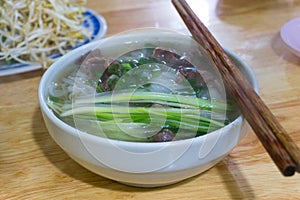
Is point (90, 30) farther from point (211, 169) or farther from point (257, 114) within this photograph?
point (257, 114)

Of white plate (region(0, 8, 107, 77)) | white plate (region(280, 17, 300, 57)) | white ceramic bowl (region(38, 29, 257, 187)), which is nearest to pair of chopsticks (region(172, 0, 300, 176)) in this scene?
white ceramic bowl (region(38, 29, 257, 187))

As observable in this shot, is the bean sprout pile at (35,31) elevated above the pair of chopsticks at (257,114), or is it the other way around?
the pair of chopsticks at (257,114)

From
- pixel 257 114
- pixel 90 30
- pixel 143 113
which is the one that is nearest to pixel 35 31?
pixel 90 30

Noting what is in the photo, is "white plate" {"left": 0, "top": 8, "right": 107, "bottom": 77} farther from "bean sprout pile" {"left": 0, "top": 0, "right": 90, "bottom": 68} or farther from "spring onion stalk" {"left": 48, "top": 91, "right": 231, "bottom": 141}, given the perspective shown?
"spring onion stalk" {"left": 48, "top": 91, "right": 231, "bottom": 141}

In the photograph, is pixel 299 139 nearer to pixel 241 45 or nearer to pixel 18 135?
pixel 241 45

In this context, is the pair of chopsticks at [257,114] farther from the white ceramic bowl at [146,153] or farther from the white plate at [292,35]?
the white plate at [292,35]

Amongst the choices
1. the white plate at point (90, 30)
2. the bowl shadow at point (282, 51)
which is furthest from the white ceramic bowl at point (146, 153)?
the bowl shadow at point (282, 51)
